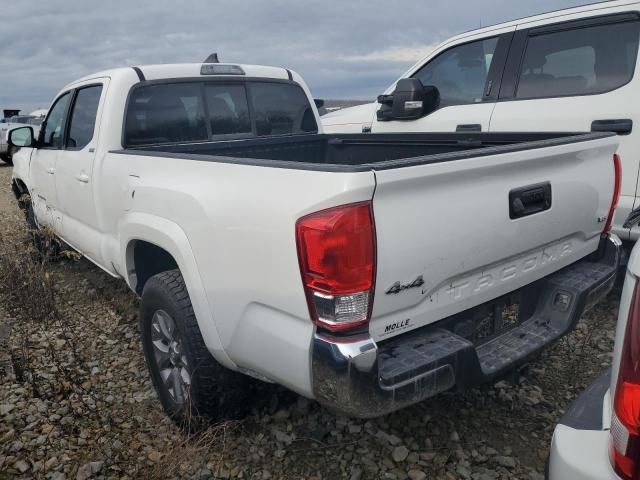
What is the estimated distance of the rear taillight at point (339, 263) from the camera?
69.7 inches

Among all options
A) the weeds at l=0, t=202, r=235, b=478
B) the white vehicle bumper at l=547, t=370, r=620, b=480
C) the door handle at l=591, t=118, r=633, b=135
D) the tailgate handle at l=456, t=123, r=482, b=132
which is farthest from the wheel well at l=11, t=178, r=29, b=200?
the white vehicle bumper at l=547, t=370, r=620, b=480

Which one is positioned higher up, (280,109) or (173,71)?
(173,71)

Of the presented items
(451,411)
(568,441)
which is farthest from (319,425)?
(568,441)

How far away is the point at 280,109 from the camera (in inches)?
172

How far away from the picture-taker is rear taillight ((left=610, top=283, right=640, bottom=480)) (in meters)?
1.27

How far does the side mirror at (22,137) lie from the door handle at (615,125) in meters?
4.74

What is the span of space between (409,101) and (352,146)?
120cm

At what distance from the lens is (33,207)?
18.2ft

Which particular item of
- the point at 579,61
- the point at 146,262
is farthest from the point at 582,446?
the point at 579,61

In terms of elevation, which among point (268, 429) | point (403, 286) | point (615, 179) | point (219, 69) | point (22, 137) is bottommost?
point (268, 429)

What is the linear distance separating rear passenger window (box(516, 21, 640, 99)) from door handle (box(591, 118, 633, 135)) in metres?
0.27

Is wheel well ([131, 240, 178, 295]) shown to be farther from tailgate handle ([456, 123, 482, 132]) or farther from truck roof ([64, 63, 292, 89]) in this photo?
tailgate handle ([456, 123, 482, 132])

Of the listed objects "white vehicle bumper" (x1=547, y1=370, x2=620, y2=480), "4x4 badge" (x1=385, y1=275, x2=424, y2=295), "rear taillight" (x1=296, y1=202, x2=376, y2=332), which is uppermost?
"rear taillight" (x1=296, y1=202, x2=376, y2=332)

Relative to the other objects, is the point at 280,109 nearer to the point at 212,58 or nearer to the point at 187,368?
the point at 212,58
